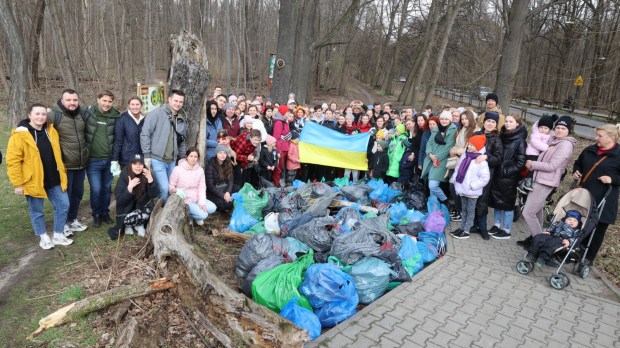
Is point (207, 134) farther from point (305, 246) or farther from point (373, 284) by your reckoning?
point (373, 284)

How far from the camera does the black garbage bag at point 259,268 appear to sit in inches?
173

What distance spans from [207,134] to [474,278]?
16.3ft

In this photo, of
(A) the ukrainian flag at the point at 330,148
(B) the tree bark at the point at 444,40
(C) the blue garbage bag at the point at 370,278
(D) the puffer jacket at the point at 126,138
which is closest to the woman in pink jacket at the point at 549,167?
(C) the blue garbage bag at the point at 370,278

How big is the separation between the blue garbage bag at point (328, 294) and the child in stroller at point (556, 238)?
8.83 feet

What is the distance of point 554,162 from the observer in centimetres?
565

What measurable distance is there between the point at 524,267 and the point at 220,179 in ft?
15.4

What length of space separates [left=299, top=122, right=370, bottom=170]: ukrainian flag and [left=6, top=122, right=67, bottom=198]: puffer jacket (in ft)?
16.3

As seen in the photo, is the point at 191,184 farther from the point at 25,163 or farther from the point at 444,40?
the point at 444,40

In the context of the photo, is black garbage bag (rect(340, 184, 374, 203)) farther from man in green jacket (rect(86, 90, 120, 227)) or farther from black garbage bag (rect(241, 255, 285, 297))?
man in green jacket (rect(86, 90, 120, 227))

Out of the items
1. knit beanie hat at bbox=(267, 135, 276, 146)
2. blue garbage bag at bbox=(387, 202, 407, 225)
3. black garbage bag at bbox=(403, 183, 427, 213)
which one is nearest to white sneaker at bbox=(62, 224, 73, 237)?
knit beanie hat at bbox=(267, 135, 276, 146)

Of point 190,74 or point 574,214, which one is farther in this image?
point 190,74

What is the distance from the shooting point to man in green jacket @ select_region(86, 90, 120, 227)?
540cm

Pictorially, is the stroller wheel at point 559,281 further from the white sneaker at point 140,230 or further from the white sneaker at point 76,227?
the white sneaker at point 76,227

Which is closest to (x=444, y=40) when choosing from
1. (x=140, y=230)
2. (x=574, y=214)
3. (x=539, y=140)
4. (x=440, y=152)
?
(x=440, y=152)
